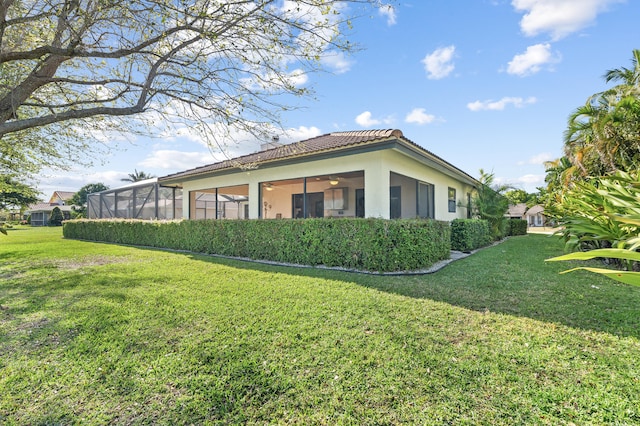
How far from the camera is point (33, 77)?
521cm

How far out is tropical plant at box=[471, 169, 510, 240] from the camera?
16188mm

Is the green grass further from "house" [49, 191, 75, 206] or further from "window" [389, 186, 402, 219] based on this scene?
"house" [49, 191, 75, 206]

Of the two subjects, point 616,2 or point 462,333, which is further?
point 616,2

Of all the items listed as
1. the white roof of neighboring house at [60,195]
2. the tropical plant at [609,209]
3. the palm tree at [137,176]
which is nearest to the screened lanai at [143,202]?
the tropical plant at [609,209]

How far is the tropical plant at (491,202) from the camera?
16.2m

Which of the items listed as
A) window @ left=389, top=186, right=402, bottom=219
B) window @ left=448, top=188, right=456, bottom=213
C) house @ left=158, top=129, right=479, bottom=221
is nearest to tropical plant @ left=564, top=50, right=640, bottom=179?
house @ left=158, top=129, right=479, bottom=221

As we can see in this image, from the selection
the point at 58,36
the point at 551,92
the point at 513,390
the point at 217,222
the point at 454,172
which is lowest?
the point at 513,390

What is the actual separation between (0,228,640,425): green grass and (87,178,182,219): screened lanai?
11.7m

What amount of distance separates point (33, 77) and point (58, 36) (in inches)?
36.6

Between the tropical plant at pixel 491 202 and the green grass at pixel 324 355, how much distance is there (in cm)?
1102

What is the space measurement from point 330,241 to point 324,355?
5.36 metres

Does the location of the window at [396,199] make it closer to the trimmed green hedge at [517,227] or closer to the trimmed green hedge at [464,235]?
the trimmed green hedge at [464,235]

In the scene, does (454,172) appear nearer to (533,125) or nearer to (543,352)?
(533,125)

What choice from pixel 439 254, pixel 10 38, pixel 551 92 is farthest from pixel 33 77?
pixel 551 92
